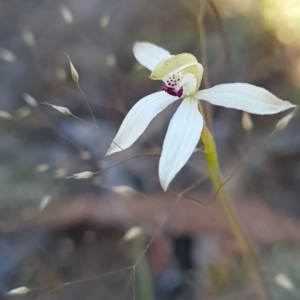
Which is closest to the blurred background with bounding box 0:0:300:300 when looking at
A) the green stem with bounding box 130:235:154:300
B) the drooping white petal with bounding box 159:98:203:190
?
the green stem with bounding box 130:235:154:300

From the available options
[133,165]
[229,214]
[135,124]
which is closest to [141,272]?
[133,165]

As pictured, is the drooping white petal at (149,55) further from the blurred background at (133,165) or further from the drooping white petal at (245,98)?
the blurred background at (133,165)

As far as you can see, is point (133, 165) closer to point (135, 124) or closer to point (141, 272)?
point (141, 272)

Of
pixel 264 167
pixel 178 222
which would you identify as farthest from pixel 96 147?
pixel 264 167

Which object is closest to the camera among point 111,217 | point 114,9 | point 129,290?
point 129,290

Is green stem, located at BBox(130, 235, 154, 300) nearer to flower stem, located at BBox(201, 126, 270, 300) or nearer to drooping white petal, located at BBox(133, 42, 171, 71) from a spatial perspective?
flower stem, located at BBox(201, 126, 270, 300)

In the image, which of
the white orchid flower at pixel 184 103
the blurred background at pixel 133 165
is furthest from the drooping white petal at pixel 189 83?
the blurred background at pixel 133 165

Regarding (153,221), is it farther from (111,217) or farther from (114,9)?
(114,9)
